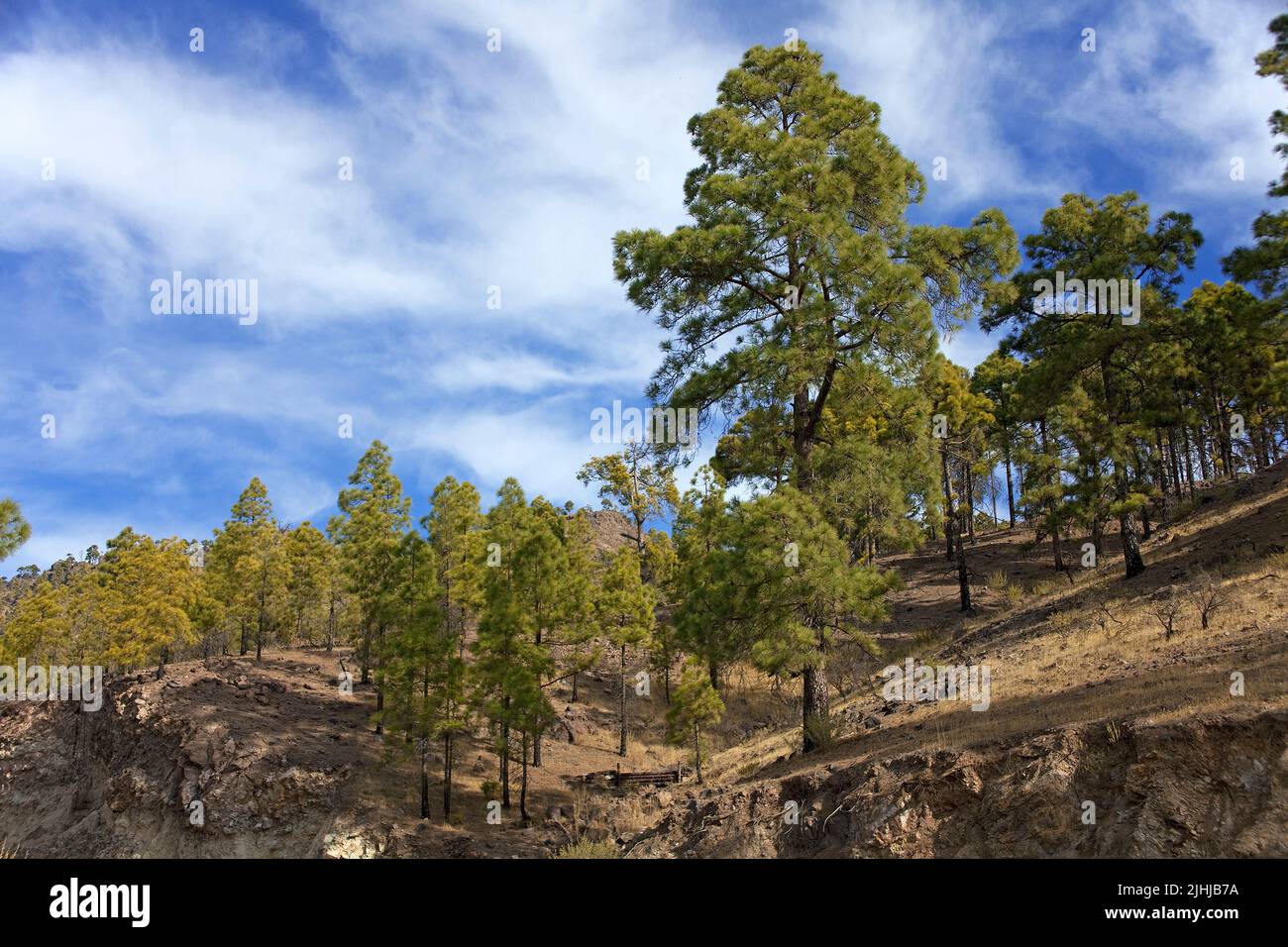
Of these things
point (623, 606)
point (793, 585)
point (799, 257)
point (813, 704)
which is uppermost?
point (799, 257)

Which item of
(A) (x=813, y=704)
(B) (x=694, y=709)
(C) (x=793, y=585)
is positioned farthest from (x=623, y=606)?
(C) (x=793, y=585)

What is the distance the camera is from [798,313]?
1658 cm

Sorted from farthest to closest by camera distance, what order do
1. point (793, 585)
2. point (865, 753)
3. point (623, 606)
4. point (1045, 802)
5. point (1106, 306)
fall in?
point (623, 606)
point (1106, 306)
point (793, 585)
point (865, 753)
point (1045, 802)

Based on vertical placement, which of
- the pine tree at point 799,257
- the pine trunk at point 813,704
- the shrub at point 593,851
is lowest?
the shrub at point 593,851

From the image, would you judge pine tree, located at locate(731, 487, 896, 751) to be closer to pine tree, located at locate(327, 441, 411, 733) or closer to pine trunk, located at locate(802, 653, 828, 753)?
pine trunk, located at locate(802, 653, 828, 753)

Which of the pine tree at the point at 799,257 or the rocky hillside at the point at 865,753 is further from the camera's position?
the pine tree at the point at 799,257

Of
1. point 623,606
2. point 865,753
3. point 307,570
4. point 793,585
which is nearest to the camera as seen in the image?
point 865,753

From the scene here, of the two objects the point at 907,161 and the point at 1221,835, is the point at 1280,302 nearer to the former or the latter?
the point at 907,161

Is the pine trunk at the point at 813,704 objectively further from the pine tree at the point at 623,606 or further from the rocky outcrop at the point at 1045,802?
the pine tree at the point at 623,606

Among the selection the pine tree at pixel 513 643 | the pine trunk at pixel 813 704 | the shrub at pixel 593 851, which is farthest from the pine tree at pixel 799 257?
the pine tree at pixel 513 643

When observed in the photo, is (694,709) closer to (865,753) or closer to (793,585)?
(793,585)

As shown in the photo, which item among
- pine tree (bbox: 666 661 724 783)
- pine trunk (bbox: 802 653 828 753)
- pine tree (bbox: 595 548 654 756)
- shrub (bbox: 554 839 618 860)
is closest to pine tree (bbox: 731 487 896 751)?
pine trunk (bbox: 802 653 828 753)

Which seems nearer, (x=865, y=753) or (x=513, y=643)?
(x=865, y=753)

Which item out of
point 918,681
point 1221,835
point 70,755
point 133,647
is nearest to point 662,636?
point 918,681
